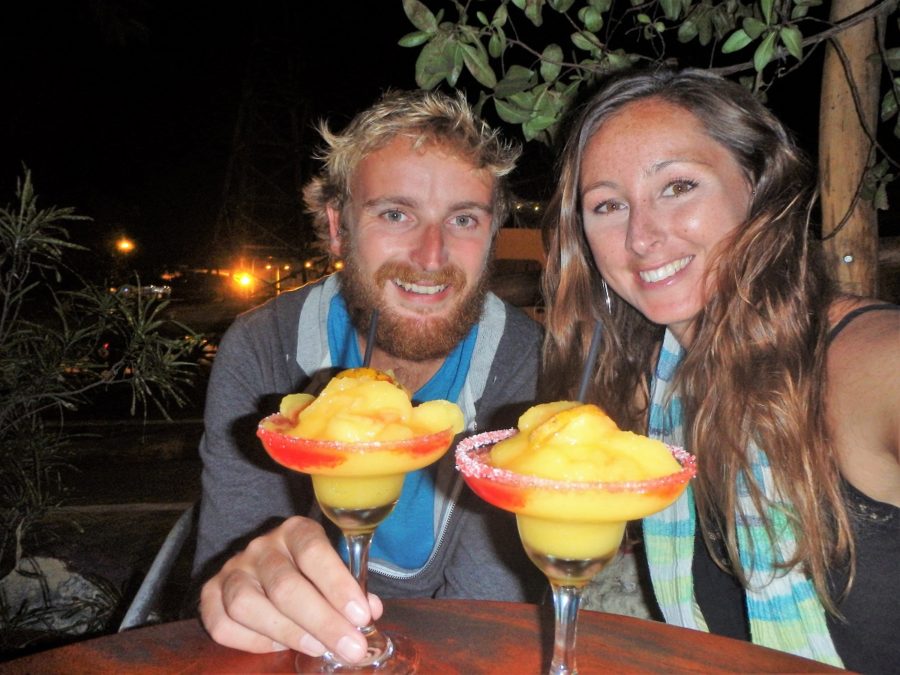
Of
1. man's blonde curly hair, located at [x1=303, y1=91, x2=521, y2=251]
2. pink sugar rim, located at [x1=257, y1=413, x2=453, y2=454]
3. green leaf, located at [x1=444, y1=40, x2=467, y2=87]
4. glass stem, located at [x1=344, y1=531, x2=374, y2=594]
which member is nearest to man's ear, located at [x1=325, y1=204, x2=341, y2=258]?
man's blonde curly hair, located at [x1=303, y1=91, x2=521, y2=251]

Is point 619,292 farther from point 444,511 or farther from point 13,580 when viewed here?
point 13,580

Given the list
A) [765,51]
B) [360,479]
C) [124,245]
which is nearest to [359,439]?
[360,479]

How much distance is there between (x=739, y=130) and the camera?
2021 mm

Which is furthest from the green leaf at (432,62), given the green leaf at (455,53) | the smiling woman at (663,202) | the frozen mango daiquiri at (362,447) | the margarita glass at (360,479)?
the margarita glass at (360,479)

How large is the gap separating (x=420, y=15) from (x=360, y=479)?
4.61 feet

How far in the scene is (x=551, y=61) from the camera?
2449 millimetres

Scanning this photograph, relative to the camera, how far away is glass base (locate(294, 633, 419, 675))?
1431 millimetres

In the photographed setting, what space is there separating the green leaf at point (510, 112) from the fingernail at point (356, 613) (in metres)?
1.69

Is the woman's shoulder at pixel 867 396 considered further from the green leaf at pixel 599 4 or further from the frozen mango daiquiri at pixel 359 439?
the green leaf at pixel 599 4

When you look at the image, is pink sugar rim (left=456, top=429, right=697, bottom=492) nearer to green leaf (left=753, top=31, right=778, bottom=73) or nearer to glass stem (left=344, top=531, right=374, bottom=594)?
glass stem (left=344, top=531, right=374, bottom=594)

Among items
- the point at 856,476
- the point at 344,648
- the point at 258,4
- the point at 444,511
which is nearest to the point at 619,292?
the point at 856,476

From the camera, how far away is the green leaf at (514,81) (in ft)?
7.79

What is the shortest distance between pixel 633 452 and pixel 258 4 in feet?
52.8

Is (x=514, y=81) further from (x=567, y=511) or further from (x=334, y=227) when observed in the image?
(x=567, y=511)
